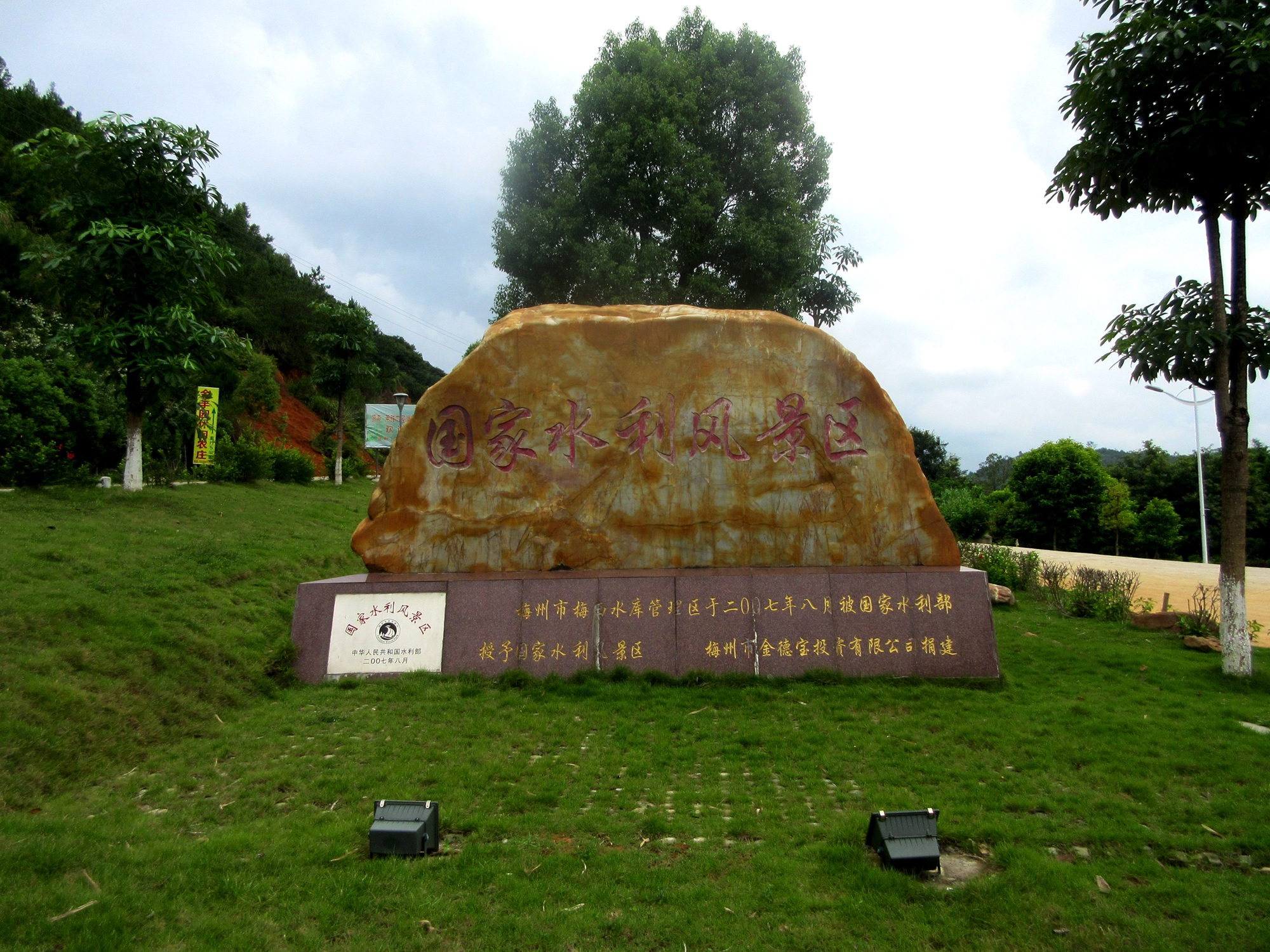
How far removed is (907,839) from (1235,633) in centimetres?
501

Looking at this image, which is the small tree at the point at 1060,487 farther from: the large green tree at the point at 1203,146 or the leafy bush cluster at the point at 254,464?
the leafy bush cluster at the point at 254,464

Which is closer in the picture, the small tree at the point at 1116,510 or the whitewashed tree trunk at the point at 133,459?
the whitewashed tree trunk at the point at 133,459

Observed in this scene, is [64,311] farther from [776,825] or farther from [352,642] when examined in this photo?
[776,825]

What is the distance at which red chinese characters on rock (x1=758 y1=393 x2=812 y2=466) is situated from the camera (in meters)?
6.34

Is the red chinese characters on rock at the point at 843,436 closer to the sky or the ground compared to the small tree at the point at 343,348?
closer to the ground

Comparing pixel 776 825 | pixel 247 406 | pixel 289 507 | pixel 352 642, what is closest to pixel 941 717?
pixel 776 825

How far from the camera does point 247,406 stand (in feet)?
75.7

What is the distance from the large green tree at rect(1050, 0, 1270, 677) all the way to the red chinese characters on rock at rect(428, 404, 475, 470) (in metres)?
5.92

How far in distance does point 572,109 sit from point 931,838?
14.3 m

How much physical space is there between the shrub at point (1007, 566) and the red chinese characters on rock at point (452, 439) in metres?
8.10

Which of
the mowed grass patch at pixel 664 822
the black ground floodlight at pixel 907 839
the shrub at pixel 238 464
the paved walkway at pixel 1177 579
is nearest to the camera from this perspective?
the mowed grass patch at pixel 664 822

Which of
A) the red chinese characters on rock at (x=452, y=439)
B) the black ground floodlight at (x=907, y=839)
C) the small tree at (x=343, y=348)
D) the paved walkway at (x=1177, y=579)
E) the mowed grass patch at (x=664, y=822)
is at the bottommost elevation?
the mowed grass patch at (x=664, y=822)

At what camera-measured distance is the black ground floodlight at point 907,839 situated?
2871mm

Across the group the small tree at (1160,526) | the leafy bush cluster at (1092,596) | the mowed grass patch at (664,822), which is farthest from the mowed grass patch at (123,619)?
the small tree at (1160,526)
